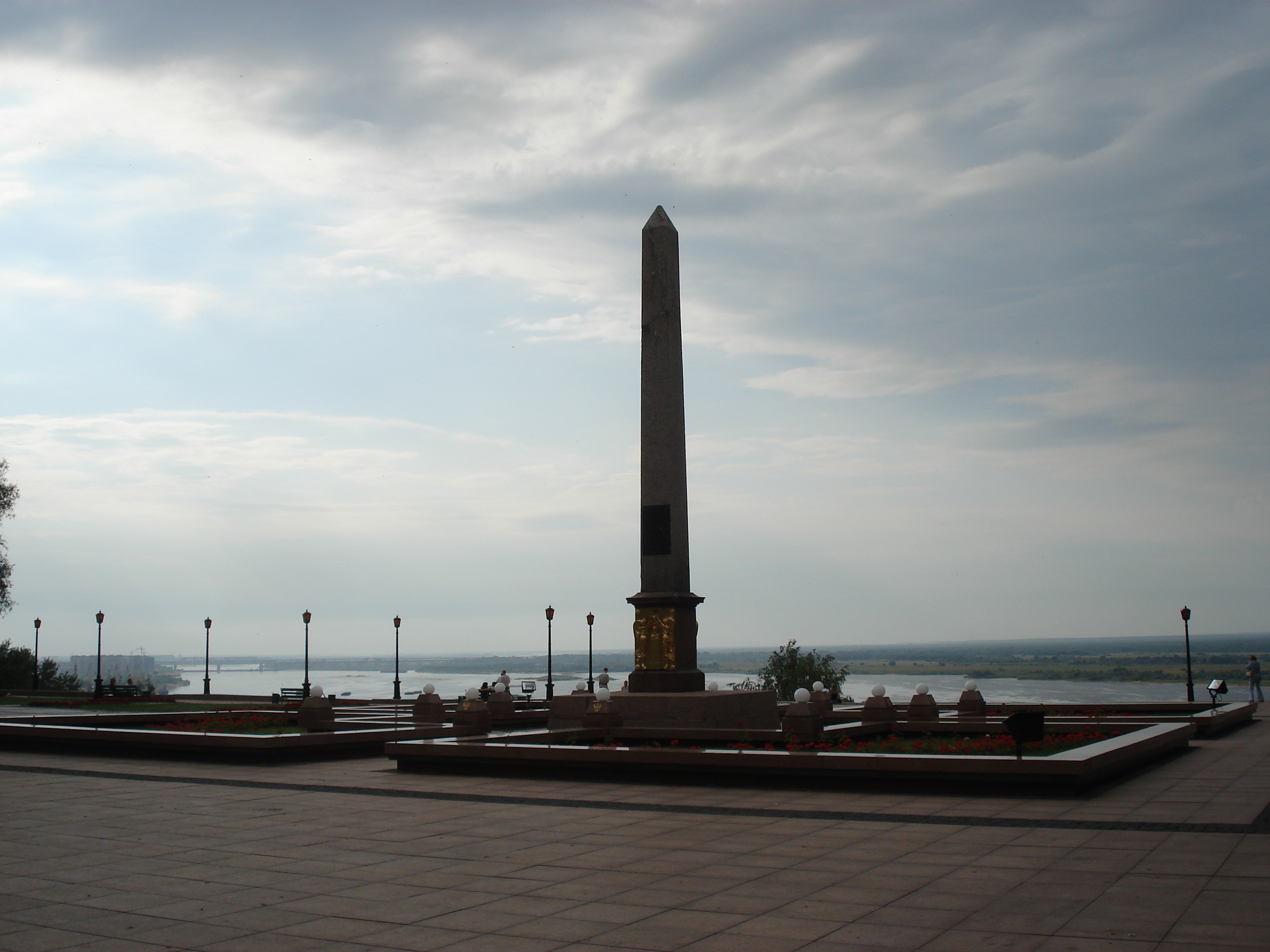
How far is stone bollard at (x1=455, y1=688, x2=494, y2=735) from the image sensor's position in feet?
59.5

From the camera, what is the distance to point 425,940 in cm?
675

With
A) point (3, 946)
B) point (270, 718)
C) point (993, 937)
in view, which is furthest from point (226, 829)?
point (270, 718)

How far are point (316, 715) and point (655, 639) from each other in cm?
648

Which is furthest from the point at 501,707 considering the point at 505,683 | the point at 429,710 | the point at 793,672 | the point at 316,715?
the point at 793,672

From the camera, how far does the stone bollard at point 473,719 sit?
18.1m

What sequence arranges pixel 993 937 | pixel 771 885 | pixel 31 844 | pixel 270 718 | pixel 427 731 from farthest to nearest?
pixel 270 718 < pixel 427 731 < pixel 31 844 < pixel 771 885 < pixel 993 937

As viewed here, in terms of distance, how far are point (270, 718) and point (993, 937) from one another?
20.8m

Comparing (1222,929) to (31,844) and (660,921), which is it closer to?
(660,921)

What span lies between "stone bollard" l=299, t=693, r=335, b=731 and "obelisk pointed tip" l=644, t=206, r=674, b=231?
36.4ft

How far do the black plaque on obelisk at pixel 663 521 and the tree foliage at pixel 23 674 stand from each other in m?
44.6

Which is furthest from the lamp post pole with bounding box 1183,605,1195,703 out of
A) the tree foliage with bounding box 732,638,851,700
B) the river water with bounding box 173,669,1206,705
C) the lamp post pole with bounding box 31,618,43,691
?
the lamp post pole with bounding box 31,618,43,691

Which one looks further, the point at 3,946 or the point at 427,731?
the point at 427,731

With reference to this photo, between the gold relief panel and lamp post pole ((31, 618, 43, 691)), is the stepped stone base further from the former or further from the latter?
lamp post pole ((31, 618, 43, 691))

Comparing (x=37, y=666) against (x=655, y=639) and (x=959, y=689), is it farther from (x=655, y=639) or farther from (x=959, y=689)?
(x=959, y=689)
